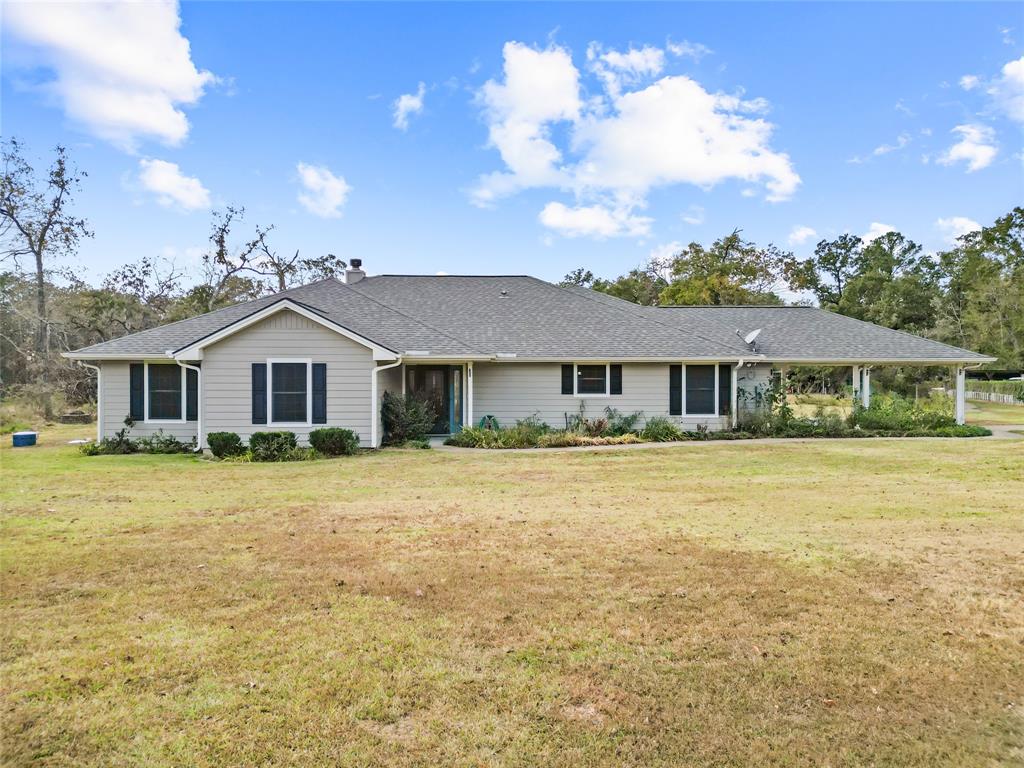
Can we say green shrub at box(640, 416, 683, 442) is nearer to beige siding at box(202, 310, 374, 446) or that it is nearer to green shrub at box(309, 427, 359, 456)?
beige siding at box(202, 310, 374, 446)

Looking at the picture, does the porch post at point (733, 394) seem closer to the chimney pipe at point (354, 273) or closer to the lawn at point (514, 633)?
the lawn at point (514, 633)

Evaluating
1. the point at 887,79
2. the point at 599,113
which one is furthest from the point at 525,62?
the point at 887,79

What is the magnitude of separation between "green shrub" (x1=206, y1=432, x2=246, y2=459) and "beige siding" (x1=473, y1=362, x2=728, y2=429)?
21.8 ft

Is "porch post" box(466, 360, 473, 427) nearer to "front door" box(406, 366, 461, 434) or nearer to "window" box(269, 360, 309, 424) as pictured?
"front door" box(406, 366, 461, 434)

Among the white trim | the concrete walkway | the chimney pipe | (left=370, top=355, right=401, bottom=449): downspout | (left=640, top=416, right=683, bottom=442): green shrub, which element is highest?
the chimney pipe

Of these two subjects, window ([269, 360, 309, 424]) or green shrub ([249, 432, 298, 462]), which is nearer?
green shrub ([249, 432, 298, 462])

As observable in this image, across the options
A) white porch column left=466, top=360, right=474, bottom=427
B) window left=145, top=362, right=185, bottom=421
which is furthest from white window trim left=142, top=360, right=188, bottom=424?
white porch column left=466, top=360, right=474, bottom=427

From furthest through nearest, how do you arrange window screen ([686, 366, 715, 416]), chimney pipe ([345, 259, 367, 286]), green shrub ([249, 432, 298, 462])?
chimney pipe ([345, 259, 367, 286]) < window screen ([686, 366, 715, 416]) < green shrub ([249, 432, 298, 462])

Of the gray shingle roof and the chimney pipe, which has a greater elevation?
the chimney pipe

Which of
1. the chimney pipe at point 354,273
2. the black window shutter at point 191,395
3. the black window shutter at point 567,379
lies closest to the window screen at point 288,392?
the black window shutter at point 191,395

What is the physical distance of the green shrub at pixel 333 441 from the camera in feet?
45.8

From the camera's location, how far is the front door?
59.0ft

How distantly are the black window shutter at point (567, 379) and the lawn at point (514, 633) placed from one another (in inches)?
379

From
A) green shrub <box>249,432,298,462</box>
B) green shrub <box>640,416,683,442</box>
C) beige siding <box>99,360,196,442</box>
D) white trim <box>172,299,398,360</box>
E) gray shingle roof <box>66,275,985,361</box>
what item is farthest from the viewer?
gray shingle roof <box>66,275,985,361</box>
